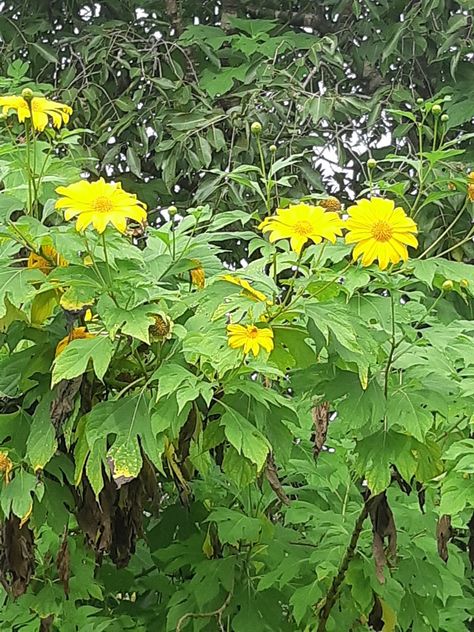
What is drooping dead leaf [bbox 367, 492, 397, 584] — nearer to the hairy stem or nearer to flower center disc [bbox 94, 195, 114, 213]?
the hairy stem

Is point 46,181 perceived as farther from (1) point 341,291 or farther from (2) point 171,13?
(2) point 171,13

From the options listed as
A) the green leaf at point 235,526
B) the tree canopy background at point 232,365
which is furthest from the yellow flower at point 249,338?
the green leaf at point 235,526

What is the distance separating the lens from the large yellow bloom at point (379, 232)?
1141 millimetres

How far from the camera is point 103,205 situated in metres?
1.11

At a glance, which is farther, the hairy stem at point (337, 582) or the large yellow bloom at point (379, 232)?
the hairy stem at point (337, 582)

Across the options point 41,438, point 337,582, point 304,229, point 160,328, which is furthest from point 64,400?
point 337,582

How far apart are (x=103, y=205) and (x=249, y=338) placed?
0.24 m

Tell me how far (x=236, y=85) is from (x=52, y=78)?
67cm

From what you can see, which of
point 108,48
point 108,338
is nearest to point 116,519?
point 108,338

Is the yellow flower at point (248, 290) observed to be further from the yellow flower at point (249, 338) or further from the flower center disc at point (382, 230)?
the flower center disc at point (382, 230)

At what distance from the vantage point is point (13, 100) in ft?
4.12

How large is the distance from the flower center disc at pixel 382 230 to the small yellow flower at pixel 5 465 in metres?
0.62

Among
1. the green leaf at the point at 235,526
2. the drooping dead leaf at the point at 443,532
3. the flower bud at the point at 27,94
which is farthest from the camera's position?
the green leaf at the point at 235,526

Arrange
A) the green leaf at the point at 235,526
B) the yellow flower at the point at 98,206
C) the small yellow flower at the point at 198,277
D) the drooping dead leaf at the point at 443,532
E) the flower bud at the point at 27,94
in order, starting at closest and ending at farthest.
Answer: the yellow flower at the point at 98,206, the flower bud at the point at 27,94, the small yellow flower at the point at 198,277, the drooping dead leaf at the point at 443,532, the green leaf at the point at 235,526
